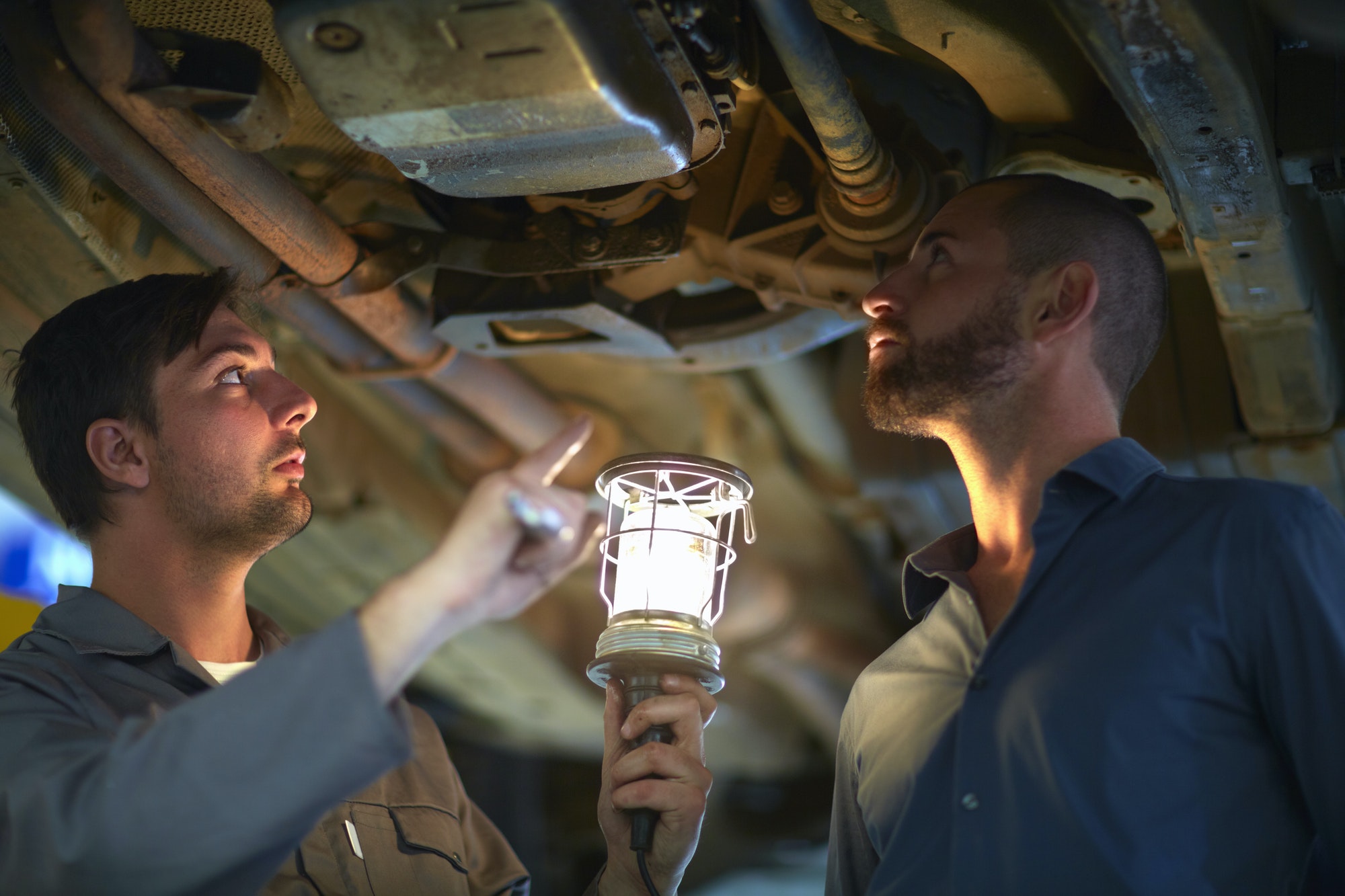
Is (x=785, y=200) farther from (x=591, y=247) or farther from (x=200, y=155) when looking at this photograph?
(x=200, y=155)

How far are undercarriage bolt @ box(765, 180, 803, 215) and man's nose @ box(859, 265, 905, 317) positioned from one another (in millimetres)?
258

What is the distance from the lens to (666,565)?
5.64 feet

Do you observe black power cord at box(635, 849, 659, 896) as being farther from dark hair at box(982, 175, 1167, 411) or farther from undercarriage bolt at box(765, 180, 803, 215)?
undercarriage bolt at box(765, 180, 803, 215)

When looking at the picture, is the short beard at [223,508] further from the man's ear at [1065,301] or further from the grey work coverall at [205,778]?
the man's ear at [1065,301]

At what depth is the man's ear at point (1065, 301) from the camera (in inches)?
66.9

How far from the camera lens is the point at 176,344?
6.10 ft

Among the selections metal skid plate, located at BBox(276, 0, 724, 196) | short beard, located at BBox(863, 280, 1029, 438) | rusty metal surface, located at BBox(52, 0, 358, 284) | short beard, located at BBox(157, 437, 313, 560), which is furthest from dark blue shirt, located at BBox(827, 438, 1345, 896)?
rusty metal surface, located at BBox(52, 0, 358, 284)

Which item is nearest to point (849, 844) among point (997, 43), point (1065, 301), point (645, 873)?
point (645, 873)

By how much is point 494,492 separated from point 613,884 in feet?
2.88

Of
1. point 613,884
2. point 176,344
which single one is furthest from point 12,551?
point 613,884

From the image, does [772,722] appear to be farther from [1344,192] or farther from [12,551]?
[1344,192]

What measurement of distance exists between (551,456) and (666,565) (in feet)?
1.80

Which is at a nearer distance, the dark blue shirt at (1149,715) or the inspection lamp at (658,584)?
the dark blue shirt at (1149,715)

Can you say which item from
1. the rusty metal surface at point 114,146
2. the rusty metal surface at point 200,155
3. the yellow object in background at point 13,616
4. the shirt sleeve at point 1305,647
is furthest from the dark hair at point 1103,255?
the yellow object in background at point 13,616
